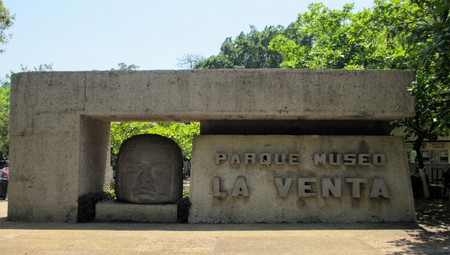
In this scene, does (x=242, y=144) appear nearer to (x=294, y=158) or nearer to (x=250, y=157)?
(x=250, y=157)

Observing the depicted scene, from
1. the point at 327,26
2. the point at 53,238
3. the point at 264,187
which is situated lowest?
the point at 53,238

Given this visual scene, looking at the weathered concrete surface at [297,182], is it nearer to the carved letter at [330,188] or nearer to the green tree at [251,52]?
the carved letter at [330,188]

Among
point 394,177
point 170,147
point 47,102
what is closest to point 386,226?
point 394,177

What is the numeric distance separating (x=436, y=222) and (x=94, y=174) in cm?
917

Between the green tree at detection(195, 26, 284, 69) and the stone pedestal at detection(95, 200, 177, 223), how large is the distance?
137ft

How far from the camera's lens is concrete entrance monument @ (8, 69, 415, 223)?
10.8 m

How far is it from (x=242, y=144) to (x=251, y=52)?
4443 cm

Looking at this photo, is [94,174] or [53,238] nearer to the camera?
[53,238]

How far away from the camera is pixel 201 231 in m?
9.82

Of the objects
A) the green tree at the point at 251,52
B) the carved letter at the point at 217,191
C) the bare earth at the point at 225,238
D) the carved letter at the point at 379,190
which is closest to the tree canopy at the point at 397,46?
the carved letter at the point at 379,190

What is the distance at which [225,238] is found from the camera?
8.98 m

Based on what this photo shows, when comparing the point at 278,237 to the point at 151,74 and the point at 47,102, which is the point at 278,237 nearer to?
the point at 151,74

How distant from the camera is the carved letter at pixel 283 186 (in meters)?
10.9

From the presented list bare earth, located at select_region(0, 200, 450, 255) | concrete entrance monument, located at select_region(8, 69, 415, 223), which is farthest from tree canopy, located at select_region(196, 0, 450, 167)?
bare earth, located at select_region(0, 200, 450, 255)
